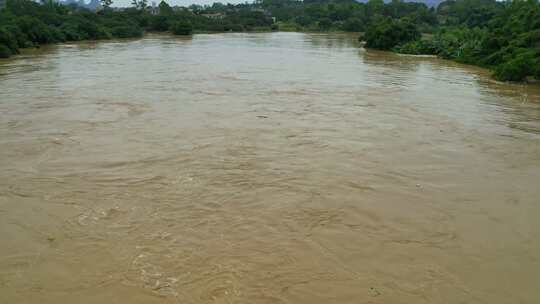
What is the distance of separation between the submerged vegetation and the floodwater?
10585mm

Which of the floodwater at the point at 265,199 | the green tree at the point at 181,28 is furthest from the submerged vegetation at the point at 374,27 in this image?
the floodwater at the point at 265,199

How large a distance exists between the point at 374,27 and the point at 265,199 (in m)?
32.7

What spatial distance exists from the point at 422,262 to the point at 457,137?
5.96m

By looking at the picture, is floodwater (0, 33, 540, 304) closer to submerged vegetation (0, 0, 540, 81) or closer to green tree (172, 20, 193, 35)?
submerged vegetation (0, 0, 540, 81)

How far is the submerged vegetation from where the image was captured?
76.0ft

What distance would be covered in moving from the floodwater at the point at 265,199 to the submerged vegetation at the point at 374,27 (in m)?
10.6

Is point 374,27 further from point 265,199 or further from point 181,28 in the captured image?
point 265,199

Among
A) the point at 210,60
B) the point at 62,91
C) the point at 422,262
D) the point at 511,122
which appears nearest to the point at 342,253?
the point at 422,262

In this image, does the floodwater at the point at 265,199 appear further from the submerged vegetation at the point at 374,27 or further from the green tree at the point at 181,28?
the green tree at the point at 181,28

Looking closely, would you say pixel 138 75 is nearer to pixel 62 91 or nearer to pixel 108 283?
pixel 62 91

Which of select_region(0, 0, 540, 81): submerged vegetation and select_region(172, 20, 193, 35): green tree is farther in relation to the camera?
select_region(172, 20, 193, 35): green tree

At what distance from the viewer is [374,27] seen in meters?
37.0

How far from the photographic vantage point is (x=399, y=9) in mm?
73438

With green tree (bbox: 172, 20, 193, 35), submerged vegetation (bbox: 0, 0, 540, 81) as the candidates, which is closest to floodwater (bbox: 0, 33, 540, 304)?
submerged vegetation (bbox: 0, 0, 540, 81)
